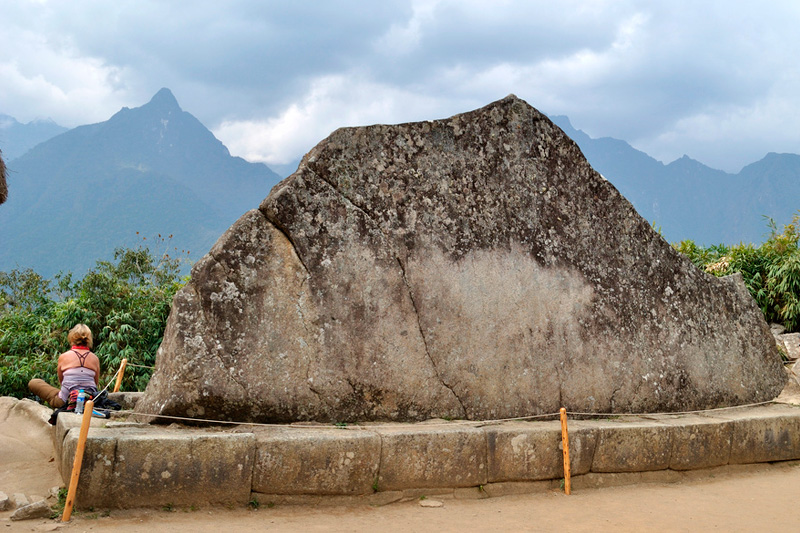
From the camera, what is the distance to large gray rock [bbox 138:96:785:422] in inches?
178

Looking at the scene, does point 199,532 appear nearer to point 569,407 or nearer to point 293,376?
point 293,376

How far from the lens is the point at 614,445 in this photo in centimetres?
500

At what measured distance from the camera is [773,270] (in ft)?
35.7

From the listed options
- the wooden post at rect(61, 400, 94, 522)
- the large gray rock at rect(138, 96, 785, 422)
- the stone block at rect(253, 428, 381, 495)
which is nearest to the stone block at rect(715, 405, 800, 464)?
the large gray rock at rect(138, 96, 785, 422)

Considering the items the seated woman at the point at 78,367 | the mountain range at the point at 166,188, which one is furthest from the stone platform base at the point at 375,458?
the mountain range at the point at 166,188

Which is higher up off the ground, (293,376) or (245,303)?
(245,303)

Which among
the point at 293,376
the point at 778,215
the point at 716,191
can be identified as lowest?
the point at 293,376

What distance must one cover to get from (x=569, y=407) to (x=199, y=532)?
3078mm

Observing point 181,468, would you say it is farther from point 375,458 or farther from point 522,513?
point 522,513

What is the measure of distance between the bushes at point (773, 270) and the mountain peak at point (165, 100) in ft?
518

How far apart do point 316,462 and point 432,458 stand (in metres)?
0.81

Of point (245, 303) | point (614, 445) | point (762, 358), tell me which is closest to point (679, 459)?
point (614, 445)

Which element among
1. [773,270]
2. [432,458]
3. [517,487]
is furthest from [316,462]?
[773,270]

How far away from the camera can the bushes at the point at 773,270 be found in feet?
34.9
